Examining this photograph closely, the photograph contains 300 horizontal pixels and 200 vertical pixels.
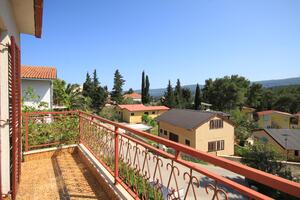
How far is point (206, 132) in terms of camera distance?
Result: 20.9 metres

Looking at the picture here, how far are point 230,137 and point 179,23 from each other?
1529 centimetres

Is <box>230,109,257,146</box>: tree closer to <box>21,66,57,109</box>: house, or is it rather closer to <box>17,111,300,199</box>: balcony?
<box>21,66,57,109</box>: house

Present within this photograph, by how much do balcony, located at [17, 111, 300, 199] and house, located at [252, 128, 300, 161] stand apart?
22518 millimetres

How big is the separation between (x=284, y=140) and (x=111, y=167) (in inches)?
1008

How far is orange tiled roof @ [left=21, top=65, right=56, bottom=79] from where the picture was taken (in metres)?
13.1

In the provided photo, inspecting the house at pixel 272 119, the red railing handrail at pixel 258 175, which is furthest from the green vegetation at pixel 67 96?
the house at pixel 272 119

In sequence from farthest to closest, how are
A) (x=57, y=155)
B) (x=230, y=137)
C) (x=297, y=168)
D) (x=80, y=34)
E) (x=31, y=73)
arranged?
(x=230, y=137), (x=297, y=168), (x=31, y=73), (x=80, y=34), (x=57, y=155)

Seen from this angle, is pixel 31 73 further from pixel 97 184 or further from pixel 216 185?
pixel 216 185

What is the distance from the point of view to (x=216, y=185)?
1241 millimetres

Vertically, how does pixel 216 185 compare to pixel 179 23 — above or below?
below

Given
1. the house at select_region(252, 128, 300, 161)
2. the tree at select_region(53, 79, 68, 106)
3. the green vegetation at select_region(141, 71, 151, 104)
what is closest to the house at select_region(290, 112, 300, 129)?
A: the house at select_region(252, 128, 300, 161)

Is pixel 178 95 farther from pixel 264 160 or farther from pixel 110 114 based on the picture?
pixel 264 160

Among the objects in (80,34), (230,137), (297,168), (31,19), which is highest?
(80,34)

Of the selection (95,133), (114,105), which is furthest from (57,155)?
(114,105)
